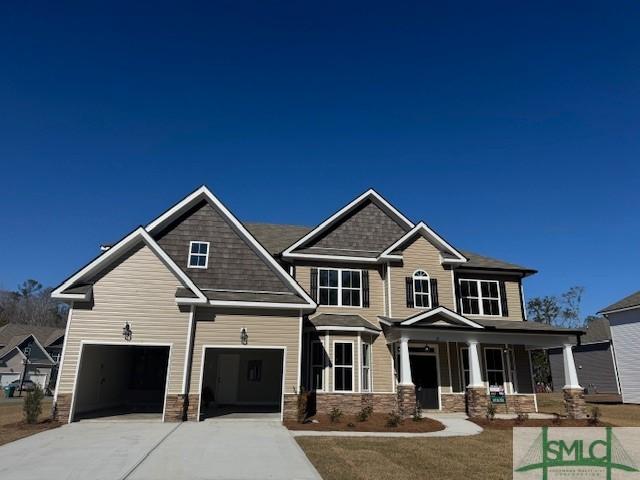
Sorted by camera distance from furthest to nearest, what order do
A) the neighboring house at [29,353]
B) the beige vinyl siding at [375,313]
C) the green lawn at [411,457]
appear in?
the neighboring house at [29,353]
the beige vinyl siding at [375,313]
the green lawn at [411,457]

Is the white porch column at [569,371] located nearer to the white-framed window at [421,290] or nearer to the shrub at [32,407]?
the white-framed window at [421,290]

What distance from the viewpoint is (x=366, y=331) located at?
57.6 ft

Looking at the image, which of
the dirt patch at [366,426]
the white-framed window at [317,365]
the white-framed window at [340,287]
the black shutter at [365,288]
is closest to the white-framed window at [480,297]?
the black shutter at [365,288]

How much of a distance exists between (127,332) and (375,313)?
412 inches

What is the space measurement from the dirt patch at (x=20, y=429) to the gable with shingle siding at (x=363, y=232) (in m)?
11.5

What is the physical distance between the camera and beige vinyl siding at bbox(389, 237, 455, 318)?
61.6ft

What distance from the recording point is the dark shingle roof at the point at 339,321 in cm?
1727

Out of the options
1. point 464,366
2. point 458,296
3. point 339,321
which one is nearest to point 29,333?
point 339,321

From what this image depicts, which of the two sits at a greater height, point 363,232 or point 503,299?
point 363,232

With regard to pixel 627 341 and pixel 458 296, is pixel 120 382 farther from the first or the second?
pixel 627 341

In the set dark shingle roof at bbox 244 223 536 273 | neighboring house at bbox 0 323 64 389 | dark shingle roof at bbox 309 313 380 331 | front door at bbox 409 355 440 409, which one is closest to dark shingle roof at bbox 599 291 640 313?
dark shingle roof at bbox 244 223 536 273

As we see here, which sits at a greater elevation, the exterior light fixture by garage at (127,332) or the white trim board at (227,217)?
the white trim board at (227,217)

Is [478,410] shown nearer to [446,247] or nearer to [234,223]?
[446,247]

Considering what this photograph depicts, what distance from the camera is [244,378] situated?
62.8 feet
